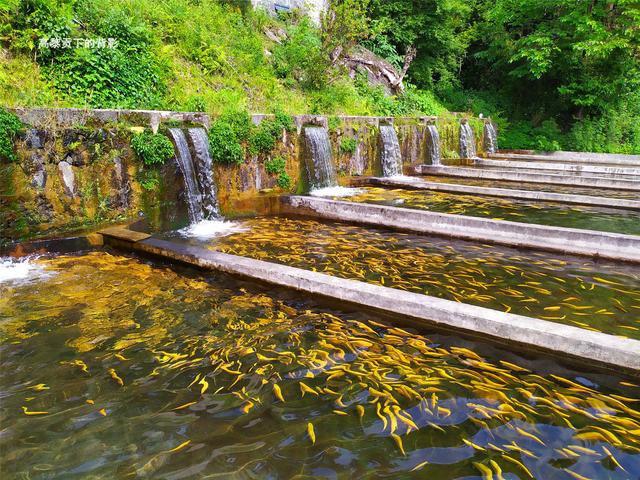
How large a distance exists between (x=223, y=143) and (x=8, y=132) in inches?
148

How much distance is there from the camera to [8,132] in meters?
6.18

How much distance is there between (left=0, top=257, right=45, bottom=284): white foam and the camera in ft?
17.9

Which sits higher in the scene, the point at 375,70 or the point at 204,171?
the point at 375,70

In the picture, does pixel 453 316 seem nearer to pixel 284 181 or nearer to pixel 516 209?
pixel 516 209

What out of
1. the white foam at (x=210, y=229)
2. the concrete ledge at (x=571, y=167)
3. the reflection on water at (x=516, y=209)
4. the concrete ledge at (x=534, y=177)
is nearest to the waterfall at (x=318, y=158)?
the reflection on water at (x=516, y=209)

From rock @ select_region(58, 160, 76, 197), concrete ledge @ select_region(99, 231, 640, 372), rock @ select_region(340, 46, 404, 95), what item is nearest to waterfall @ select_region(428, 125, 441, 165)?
rock @ select_region(340, 46, 404, 95)

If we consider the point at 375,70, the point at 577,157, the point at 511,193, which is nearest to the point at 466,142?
the point at 577,157

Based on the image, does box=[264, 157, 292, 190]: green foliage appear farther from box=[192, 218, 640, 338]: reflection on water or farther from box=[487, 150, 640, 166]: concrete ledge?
box=[487, 150, 640, 166]: concrete ledge

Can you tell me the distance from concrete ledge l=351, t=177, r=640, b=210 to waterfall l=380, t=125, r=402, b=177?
1.27 metres

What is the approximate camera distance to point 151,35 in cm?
1119

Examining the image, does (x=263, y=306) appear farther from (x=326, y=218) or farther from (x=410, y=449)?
(x=326, y=218)

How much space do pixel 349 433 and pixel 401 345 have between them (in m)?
1.25

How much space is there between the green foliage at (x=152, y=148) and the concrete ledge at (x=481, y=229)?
9.15 ft

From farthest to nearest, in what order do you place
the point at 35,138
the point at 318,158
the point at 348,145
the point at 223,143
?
the point at 348,145
the point at 318,158
the point at 223,143
the point at 35,138
